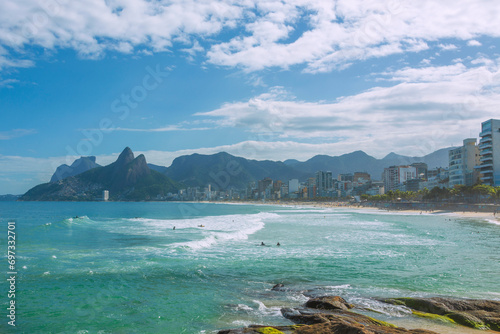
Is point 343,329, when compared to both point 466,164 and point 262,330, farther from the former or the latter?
point 466,164

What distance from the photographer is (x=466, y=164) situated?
3991 inches

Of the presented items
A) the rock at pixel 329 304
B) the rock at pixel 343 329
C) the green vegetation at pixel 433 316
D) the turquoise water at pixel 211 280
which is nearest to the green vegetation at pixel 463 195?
the turquoise water at pixel 211 280

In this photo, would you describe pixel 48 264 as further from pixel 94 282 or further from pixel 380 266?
pixel 380 266

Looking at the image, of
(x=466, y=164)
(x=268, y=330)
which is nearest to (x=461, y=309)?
(x=268, y=330)

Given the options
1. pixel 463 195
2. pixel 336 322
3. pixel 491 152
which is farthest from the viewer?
pixel 463 195

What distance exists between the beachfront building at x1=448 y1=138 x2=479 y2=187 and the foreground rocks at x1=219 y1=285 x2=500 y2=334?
98552 millimetres

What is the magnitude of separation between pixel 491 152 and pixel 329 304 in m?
92.1

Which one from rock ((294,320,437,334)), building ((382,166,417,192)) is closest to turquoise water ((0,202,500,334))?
rock ((294,320,437,334))

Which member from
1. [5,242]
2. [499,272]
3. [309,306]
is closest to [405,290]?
[309,306]

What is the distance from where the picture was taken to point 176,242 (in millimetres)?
28984

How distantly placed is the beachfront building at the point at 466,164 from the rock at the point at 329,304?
100m

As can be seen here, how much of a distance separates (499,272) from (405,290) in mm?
6596

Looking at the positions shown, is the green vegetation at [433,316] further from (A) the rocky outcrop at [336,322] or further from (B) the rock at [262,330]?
(B) the rock at [262,330]

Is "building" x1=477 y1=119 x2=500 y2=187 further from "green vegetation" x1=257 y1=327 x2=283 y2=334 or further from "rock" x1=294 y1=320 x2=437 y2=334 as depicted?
"green vegetation" x1=257 y1=327 x2=283 y2=334
